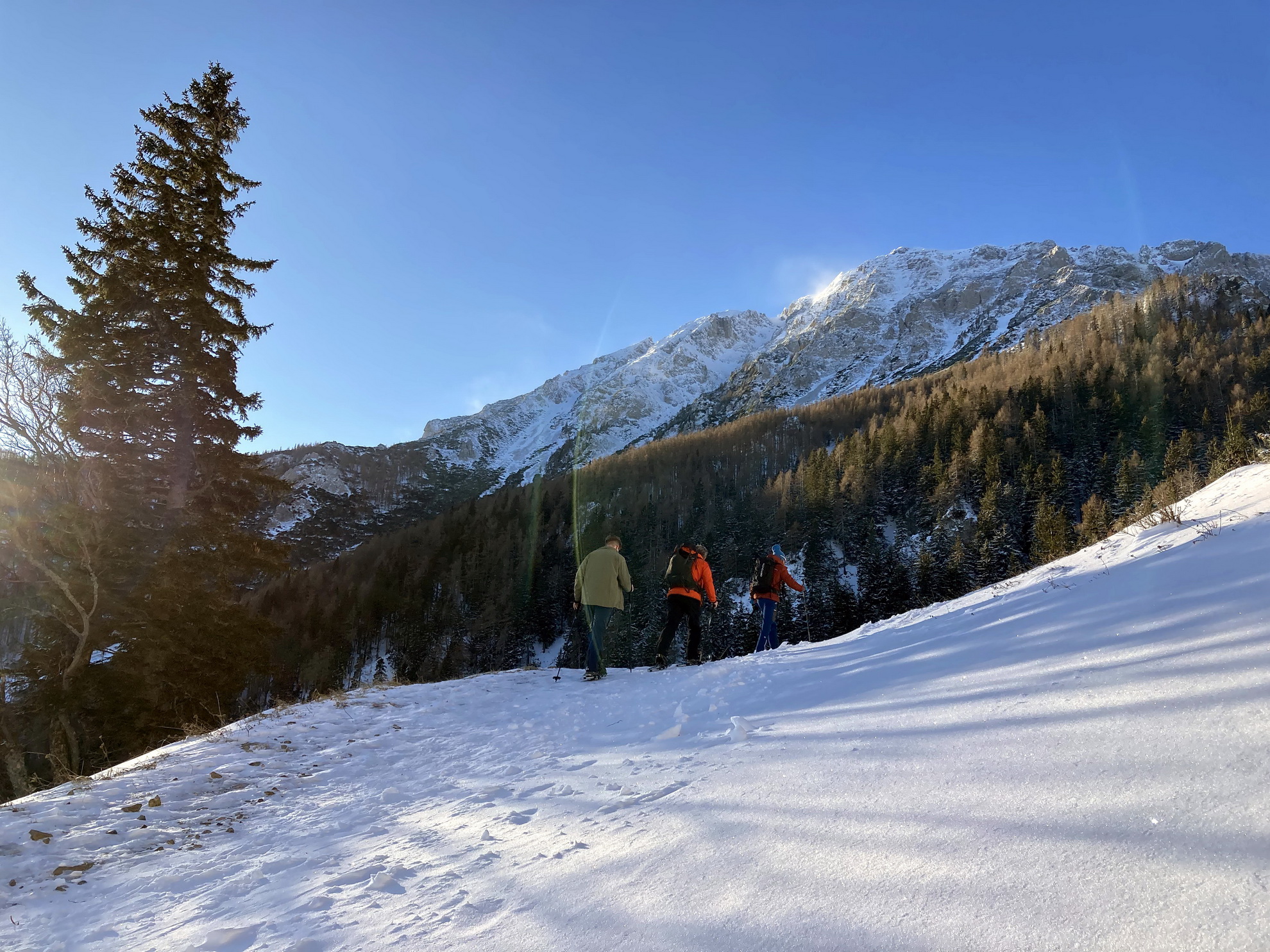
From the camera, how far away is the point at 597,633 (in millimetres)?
8805

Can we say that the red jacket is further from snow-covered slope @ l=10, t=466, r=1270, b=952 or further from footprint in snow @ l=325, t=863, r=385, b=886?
footprint in snow @ l=325, t=863, r=385, b=886

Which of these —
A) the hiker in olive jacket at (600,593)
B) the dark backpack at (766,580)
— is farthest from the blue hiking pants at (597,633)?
the dark backpack at (766,580)

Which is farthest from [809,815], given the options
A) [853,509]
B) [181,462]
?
[853,509]

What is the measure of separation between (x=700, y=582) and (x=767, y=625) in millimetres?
1643

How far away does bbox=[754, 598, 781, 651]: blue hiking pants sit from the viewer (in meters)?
9.89

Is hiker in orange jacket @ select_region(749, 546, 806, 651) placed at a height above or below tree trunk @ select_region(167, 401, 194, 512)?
below

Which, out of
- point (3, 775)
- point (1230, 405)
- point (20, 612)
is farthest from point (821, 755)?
point (1230, 405)

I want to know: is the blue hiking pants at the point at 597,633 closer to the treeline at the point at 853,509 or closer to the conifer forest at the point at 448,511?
the conifer forest at the point at 448,511

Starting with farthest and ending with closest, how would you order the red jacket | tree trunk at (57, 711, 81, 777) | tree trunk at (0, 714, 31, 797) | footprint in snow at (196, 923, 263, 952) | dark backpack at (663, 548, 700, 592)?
the red jacket, tree trunk at (57, 711, 81, 777), dark backpack at (663, 548, 700, 592), tree trunk at (0, 714, 31, 797), footprint in snow at (196, 923, 263, 952)

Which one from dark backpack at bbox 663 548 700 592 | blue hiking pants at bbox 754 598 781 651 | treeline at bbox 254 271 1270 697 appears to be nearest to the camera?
A: dark backpack at bbox 663 548 700 592

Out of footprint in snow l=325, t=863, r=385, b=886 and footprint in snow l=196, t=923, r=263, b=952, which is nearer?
footprint in snow l=196, t=923, r=263, b=952

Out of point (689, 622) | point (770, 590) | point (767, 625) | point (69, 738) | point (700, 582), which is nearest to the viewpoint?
point (700, 582)

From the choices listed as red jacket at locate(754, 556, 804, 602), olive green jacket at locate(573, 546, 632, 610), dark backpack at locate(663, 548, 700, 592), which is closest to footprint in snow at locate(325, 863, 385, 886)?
olive green jacket at locate(573, 546, 632, 610)

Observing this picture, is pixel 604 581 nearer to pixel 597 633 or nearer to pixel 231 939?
pixel 597 633
